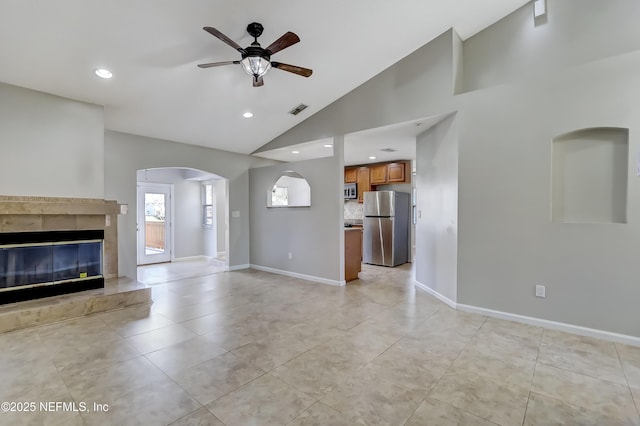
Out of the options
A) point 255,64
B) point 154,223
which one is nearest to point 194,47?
point 255,64

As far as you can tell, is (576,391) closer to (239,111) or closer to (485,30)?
(485,30)

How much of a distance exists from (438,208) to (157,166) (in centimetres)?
480

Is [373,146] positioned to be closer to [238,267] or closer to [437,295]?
[437,295]

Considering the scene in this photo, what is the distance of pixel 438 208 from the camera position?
14.3 ft

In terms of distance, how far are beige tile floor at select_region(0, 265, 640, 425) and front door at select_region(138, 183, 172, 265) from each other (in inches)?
163

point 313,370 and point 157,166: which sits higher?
point 157,166

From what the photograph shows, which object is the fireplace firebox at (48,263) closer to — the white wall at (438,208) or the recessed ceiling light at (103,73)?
the recessed ceiling light at (103,73)

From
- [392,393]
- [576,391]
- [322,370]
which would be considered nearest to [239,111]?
[322,370]

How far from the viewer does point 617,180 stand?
9.83 feet

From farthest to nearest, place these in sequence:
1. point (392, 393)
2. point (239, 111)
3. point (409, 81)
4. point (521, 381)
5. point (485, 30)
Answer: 1. point (239, 111)
2. point (409, 81)
3. point (485, 30)
4. point (521, 381)
5. point (392, 393)

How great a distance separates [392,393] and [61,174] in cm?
460

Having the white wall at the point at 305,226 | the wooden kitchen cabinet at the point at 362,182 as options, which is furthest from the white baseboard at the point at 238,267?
the wooden kitchen cabinet at the point at 362,182

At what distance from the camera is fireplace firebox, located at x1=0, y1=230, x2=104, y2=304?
3.48 meters

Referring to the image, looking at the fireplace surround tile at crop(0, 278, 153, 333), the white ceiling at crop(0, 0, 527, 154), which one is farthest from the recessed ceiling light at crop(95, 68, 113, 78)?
the fireplace surround tile at crop(0, 278, 153, 333)
